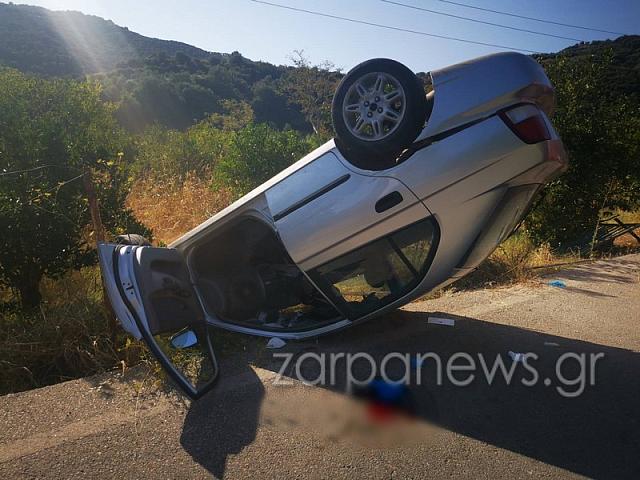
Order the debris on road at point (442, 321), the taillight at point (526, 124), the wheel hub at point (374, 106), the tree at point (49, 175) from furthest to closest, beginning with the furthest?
the tree at point (49, 175) < the debris on road at point (442, 321) < the wheel hub at point (374, 106) < the taillight at point (526, 124)

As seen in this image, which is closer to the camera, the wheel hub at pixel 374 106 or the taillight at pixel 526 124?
the taillight at pixel 526 124

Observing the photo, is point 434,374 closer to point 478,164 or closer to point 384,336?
point 384,336

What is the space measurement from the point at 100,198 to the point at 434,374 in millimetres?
4392

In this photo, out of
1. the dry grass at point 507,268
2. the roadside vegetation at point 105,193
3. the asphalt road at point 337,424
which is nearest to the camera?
the asphalt road at point 337,424

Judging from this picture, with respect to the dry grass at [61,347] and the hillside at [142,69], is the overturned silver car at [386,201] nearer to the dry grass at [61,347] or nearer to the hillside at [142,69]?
the dry grass at [61,347]

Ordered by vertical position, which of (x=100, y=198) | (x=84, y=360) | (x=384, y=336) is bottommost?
(x=84, y=360)

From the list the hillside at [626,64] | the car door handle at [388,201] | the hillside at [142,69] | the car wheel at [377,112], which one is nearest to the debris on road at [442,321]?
the car door handle at [388,201]

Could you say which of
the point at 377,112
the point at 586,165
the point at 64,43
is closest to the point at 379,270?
the point at 377,112

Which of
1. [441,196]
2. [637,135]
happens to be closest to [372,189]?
[441,196]

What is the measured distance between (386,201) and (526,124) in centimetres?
100

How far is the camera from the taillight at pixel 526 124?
9.28ft

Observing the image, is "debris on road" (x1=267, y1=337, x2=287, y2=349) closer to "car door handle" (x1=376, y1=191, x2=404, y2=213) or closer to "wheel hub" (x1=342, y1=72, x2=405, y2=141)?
"car door handle" (x1=376, y1=191, x2=404, y2=213)

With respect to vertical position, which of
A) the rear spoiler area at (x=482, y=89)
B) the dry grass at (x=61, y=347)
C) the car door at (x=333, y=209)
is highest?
the rear spoiler area at (x=482, y=89)

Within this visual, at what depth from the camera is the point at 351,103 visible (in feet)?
11.0
